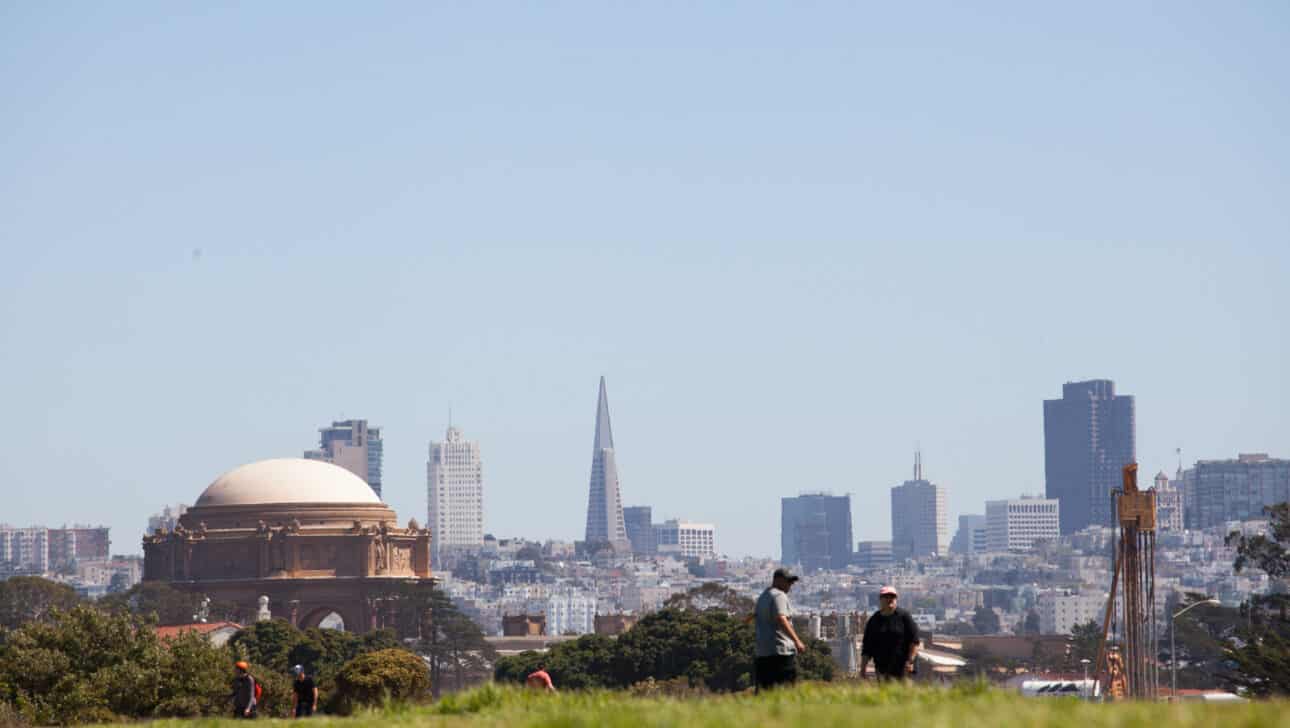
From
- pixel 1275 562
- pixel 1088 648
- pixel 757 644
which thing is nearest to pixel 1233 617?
pixel 1088 648

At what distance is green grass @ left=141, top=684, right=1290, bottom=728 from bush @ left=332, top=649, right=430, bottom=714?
39288 mm

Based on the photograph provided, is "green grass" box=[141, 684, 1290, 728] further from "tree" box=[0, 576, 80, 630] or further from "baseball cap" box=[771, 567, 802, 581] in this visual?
"tree" box=[0, 576, 80, 630]

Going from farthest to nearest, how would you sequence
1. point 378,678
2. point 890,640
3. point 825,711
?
point 378,678 < point 890,640 < point 825,711

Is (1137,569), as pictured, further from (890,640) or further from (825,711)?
(825,711)

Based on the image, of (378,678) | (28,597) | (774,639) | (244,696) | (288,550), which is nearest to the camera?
(774,639)

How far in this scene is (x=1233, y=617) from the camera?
411 ft

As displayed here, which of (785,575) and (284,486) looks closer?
(785,575)

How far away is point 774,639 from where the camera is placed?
914 inches

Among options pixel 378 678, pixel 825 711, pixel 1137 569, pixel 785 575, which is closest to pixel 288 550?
pixel 378 678

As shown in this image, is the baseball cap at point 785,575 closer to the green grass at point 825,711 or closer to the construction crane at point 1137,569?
the green grass at point 825,711

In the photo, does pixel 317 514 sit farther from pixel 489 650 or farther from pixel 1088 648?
Result: pixel 1088 648

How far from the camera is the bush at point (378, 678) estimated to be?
61.2 metres

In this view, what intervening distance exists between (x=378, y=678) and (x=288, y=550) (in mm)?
71189

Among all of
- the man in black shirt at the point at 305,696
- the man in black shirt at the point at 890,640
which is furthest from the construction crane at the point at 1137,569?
the man in black shirt at the point at 890,640
